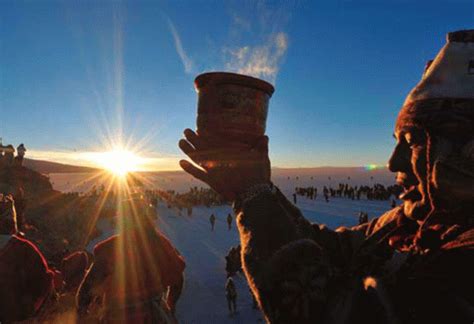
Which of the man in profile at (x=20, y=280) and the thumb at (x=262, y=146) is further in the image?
the man in profile at (x=20, y=280)

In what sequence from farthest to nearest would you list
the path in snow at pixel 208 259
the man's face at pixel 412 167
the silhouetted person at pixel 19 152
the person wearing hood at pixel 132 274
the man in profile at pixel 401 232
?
the silhouetted person at pixel 19 152 → the path in snow at pixel 208 259 → the person wearing hood at pixel 132 274 → the man's face at pixel 412 167 → the man in profile at pixel 401 232

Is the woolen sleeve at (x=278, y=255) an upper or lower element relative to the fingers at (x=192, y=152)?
lower

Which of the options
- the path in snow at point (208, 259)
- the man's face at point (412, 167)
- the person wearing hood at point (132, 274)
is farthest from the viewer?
the path in snow at point (208, 259)

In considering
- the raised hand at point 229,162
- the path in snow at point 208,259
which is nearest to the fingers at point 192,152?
the raised hand at point 229,162

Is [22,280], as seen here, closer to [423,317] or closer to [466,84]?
[423,317]

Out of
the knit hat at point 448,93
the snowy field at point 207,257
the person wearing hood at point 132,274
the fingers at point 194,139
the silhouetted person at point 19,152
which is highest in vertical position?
the silhouetted person at point 19,152

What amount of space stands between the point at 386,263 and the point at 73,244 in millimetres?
21632

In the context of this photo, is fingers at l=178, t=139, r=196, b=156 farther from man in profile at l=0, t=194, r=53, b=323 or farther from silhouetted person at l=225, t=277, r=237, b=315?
silhouetted person at l=225, t=277, r=237, b=315

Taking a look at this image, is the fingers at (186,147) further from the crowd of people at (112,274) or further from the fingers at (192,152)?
the crowd of people at (112,274)

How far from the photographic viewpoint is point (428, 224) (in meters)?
1.33

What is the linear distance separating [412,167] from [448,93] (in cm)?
35

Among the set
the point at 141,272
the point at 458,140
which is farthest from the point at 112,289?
the point at 458,140

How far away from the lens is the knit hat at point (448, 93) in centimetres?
122

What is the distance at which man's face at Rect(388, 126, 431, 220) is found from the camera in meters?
1.34
